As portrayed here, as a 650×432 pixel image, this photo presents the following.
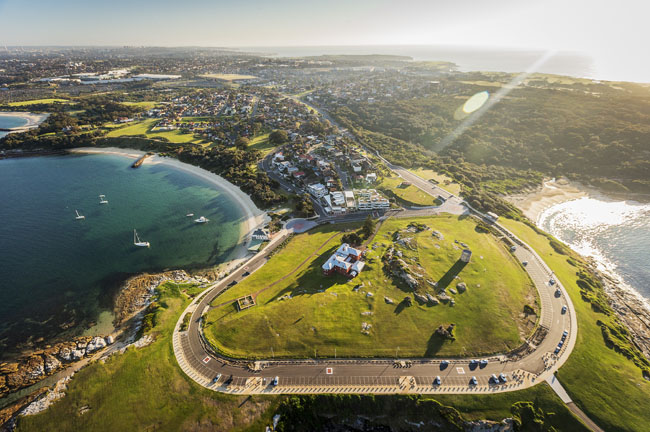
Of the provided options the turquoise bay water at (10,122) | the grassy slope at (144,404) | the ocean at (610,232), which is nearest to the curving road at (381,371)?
the grassy slope at (144,404)

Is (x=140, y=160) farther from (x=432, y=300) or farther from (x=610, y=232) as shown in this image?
(x=610, y=232)

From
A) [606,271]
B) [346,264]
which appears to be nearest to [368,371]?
[346,264]

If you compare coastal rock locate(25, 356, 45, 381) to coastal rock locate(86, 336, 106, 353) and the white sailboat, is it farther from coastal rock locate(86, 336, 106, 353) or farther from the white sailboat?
the white sailboat

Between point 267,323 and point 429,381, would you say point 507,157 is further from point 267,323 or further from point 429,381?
point 267,323

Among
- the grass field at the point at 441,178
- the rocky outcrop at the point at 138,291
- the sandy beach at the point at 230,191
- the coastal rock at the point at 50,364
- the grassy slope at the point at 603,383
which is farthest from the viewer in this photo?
the grass field at the point at 441,178

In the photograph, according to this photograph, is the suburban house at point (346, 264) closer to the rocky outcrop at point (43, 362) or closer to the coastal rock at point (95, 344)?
the coastal rock at point (95, 344)

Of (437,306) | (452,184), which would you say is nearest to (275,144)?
(452,184)

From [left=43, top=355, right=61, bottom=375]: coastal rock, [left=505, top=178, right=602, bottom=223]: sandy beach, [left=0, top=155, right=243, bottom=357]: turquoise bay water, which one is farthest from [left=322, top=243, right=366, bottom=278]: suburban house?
[left=505, top=178, right=602, bottom=223]: sandy beach

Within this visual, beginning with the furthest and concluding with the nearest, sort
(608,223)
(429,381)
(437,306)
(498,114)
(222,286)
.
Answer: (498,114) → (608,223) → (222,286) → (437,306) → (429,381)
